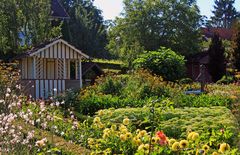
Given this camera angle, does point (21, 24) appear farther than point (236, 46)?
No

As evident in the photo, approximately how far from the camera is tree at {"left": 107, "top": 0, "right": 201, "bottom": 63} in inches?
1619

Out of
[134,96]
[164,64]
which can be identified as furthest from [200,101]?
[164,64]

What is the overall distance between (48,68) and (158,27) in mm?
19923

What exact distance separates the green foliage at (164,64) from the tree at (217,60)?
557 inches

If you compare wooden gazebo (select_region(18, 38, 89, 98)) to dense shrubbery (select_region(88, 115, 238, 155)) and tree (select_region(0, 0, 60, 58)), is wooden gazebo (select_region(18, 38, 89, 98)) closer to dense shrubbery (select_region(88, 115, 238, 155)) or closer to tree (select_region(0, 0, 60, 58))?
tree (select_region(0, 0, 60, 58))

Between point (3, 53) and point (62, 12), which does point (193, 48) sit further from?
point (3, 53)

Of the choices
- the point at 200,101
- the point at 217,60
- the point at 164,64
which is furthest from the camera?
the point at 217,60

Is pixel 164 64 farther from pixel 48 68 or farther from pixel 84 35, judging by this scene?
pixel 84 35

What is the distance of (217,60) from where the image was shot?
36.9 metres

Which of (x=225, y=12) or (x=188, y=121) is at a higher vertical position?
(x=225, y=12)

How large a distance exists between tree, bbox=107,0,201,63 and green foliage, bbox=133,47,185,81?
55.1 ft

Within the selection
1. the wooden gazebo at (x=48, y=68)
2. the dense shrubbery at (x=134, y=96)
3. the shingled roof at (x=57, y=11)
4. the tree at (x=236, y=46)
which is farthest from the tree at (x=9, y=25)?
the tree at (x=236, y=46)

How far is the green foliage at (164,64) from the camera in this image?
2269 cm

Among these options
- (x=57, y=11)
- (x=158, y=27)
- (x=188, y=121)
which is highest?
(x=57, y=11)
